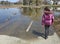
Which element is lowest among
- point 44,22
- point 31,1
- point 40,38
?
point 31,1

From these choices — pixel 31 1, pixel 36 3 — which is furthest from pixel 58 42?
pixel 31 1

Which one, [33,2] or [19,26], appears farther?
[33,2]

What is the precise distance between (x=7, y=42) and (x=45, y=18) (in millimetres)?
2902

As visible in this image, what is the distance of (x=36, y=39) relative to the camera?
43.6 feet

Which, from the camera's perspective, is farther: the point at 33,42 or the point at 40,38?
the point at 40,38

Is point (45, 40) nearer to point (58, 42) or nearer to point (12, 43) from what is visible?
point (58, 42)

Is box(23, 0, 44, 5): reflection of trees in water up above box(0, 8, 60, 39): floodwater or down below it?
below

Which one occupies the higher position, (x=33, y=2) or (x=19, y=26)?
(x=19, y=26)

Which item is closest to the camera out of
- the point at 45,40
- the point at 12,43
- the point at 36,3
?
the point at 12,43

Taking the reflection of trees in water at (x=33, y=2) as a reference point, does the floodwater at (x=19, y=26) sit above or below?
above

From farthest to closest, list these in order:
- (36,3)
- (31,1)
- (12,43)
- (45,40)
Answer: (31,1) < (36,3) < (45,40) < (12,43)

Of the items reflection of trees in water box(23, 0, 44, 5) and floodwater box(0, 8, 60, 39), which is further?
reflection of trees in water box(23, 0, 44, 5)

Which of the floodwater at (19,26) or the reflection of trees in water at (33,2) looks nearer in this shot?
the floodwater at (19,26)

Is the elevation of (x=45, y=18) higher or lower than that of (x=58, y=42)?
higher
